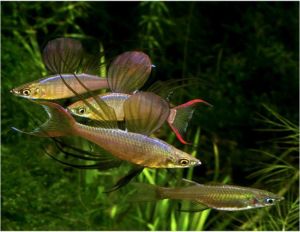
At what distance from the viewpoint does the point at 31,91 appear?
504mm

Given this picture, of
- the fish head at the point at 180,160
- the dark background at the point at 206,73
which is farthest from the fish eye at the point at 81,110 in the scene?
the dark background at the point at 206,73

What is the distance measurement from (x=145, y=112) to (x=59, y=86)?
100mm

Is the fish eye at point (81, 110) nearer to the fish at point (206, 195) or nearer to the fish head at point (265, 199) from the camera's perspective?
the fish at point (206, 195)

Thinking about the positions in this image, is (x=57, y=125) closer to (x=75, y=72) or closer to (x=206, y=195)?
(x=75, y=72)

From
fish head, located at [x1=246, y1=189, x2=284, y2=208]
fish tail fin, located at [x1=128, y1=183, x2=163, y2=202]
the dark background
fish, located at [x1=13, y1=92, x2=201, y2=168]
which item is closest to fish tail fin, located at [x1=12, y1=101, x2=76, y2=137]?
fish, located at [x1=13, y1=92, x2=201, y2=168]

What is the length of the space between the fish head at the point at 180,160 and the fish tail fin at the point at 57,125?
0.10 meters

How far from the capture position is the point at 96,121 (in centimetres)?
47

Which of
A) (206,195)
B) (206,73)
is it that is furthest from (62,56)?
(206,73)

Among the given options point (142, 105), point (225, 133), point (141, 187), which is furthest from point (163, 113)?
point (225, 133)

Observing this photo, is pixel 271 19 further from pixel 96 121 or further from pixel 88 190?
pixel 96 121

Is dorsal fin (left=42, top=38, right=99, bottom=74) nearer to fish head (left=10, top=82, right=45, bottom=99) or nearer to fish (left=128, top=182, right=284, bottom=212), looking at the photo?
fish head (left=10, top=82, right=45, bottom=99)

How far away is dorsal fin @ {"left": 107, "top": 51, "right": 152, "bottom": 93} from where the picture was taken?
0.46 metres

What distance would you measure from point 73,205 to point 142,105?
8.24 ft

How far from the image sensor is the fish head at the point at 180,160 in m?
0.45
